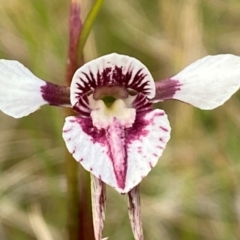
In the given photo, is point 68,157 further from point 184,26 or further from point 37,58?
point 184,26

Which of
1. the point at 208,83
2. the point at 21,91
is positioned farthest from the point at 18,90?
the point at 208,83

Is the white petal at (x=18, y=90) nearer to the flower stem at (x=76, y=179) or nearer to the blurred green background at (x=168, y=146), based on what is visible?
the flower stem at (x=76, y=179)

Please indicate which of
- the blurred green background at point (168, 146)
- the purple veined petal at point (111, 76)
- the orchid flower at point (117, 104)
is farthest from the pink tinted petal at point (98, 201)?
the blurred green background at point (168, 146)

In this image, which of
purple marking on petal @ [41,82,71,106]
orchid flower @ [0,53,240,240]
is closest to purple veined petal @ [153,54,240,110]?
orchid flower @ [0,53,240,240]

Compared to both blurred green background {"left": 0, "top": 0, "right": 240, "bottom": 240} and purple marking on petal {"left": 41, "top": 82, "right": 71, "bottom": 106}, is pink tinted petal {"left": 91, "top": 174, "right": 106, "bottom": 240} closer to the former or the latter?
purple marking on petal {"left": 41, "top": 82, "right": 71, "bottom": 106}

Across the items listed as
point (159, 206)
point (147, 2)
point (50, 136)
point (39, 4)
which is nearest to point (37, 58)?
point (39, 4)

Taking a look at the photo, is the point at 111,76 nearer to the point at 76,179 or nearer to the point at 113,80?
the point at 113,80
